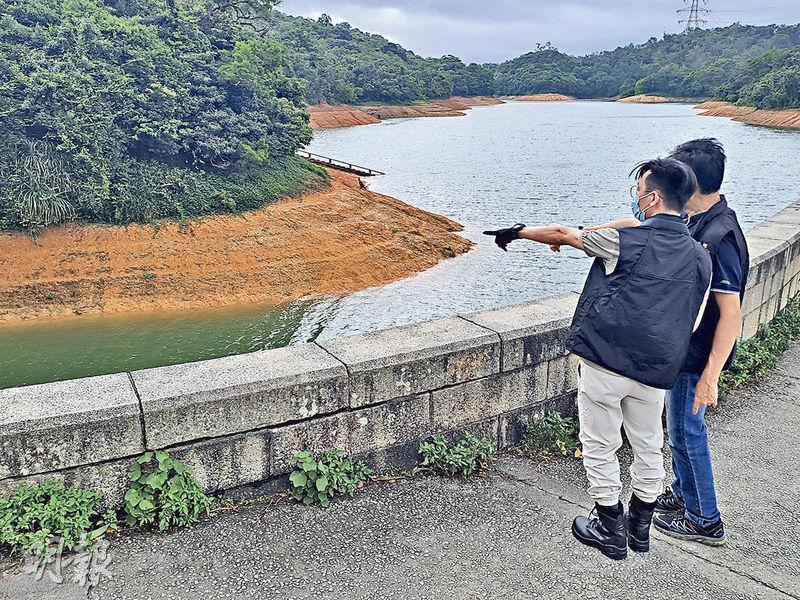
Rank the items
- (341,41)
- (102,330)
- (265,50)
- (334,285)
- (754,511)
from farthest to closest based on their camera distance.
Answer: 1. (341,41)
2. (265,50)
3. (334,285)
4. (102,330)
5. (754,511)

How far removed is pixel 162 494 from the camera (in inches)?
123

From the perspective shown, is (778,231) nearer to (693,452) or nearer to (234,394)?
(693,452)

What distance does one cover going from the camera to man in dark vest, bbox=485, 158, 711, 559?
2.67 meters

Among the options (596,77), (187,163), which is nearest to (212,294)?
(187,163)

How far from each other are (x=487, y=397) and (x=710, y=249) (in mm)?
1464

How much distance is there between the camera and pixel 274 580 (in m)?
2.83

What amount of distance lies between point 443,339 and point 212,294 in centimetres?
1501

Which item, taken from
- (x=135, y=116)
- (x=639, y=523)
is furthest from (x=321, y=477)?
(x=135, y=116)

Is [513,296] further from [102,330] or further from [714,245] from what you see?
[714,245]

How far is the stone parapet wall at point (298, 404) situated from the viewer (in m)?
3.00

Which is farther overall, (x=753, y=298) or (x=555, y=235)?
(x=753, y=298)

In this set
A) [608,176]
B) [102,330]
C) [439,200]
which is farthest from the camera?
[608,176]

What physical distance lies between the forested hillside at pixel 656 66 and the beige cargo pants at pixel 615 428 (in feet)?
321

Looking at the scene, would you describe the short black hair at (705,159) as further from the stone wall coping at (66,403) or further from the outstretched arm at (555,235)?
the stone wall coping at (66,403)
